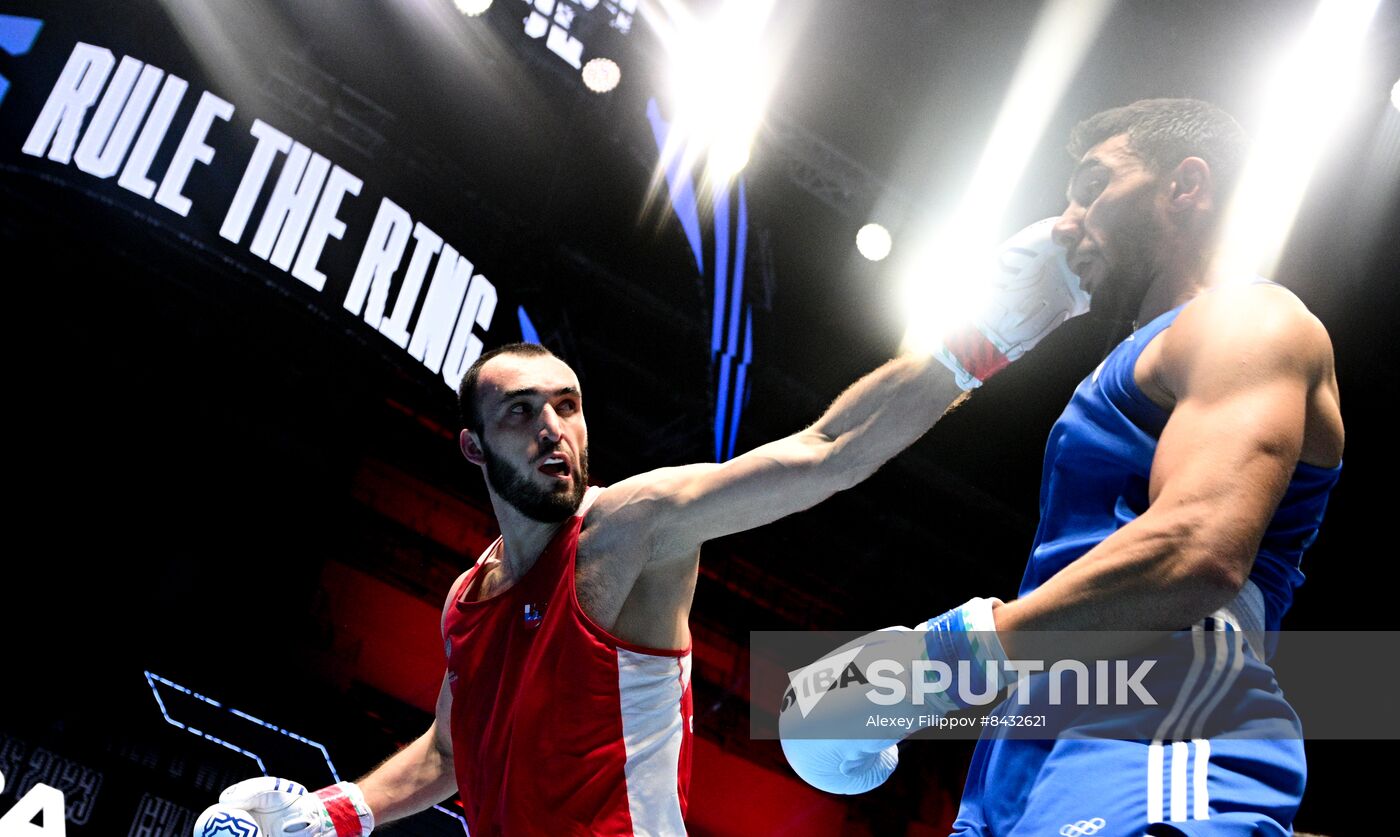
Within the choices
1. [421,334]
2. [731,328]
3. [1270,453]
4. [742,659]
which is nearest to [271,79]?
[421,334]

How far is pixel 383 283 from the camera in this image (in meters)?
6.09

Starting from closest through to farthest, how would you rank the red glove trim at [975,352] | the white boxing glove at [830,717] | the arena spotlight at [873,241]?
the white boxing glove at [830,717] < the red glove trim at [975,352] < the arena spotlight at [873,241]

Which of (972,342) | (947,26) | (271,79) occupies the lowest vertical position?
(972,342)

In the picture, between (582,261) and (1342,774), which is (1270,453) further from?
(1342,774)

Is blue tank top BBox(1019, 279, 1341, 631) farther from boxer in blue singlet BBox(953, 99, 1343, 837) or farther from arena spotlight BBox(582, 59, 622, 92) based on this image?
arena spotlight BBox(582, 59, 622, 92)

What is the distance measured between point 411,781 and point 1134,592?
2.18 meters

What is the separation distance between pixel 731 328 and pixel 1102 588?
7425mm

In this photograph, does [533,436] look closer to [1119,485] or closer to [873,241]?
[1119,485]

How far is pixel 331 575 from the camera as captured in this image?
330 inches

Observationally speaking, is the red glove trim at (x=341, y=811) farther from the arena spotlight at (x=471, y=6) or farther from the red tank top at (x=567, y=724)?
the arena spotlight at (x=471, y=6)

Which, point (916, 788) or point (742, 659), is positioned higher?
point (742, 659)

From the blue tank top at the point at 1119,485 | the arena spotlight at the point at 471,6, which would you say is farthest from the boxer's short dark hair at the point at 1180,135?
the arena spotlight at the point at 471,6

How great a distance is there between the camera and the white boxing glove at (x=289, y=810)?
243 cm

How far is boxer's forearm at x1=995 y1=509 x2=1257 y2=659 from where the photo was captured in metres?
1.21
